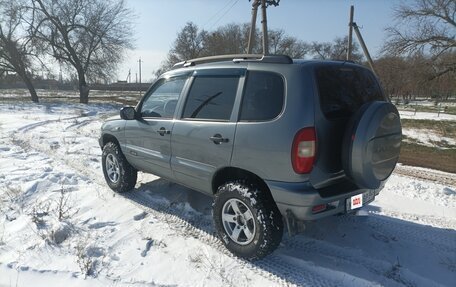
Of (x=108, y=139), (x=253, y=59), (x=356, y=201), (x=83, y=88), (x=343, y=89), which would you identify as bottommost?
(x=356, y=201)

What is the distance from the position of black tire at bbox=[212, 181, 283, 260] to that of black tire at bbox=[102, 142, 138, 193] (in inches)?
81.7

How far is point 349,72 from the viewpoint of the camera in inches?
129

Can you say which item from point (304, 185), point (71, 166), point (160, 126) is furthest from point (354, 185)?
point (71, 166)

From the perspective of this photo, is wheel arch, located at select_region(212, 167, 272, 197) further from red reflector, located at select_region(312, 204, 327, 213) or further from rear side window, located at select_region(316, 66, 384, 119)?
rear side window, located at select_region(316, 66, 384, 119)

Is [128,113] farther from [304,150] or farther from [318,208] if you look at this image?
[318,208]

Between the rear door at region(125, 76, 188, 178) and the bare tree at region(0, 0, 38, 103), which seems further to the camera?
the bare tree at region(0, 0, 38, 103)

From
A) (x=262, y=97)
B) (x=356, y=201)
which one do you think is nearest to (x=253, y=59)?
(x=262, y=97)

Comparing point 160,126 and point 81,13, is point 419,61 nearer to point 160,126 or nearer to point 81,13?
point 160,126

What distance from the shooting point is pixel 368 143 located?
287cm

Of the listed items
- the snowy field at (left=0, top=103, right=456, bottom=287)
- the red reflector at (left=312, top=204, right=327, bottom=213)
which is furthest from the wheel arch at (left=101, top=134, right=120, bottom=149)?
the red reflector at (left=312, top=204, right=327, bottom=213)

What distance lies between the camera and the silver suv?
111 inches

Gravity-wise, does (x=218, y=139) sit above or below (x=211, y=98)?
below

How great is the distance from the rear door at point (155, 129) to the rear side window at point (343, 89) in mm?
1730

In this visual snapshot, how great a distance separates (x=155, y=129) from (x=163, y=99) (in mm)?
411
